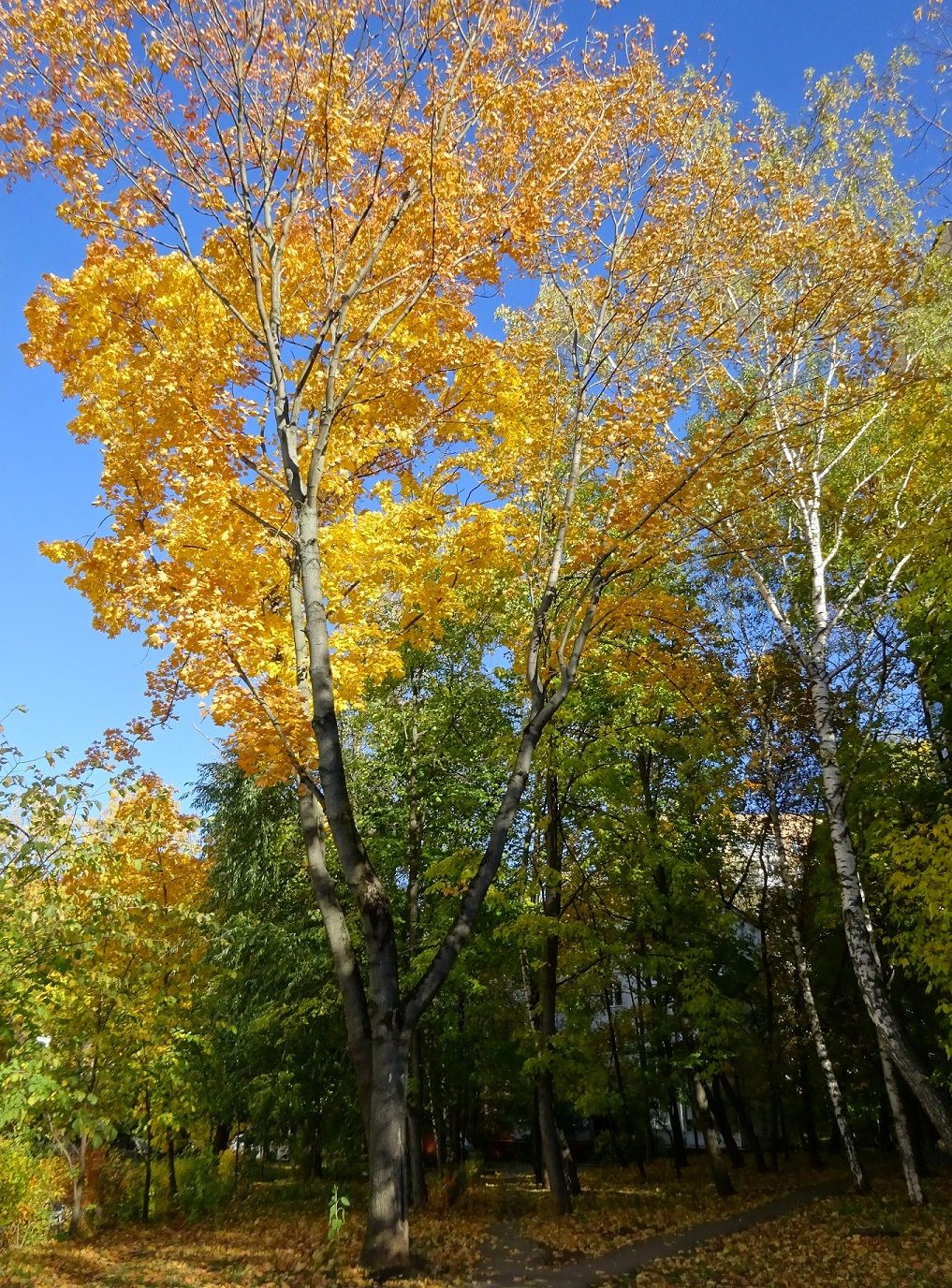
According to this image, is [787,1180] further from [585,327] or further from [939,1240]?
[585,327]

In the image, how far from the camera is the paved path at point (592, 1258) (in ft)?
26.1

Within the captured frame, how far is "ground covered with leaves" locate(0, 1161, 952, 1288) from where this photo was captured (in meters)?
6.60

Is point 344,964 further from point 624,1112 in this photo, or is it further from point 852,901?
point 624,1112

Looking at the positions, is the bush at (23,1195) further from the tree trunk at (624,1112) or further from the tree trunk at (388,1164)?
the tree trunk at (624,1112)

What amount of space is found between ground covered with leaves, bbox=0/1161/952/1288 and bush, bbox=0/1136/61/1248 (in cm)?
56

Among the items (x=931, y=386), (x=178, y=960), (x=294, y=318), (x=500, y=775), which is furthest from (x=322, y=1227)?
(x=931, y=386)

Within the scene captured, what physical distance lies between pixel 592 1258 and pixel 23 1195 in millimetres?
7683

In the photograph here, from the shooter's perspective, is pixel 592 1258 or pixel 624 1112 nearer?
pixel 592 1258

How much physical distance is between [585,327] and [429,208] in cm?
230

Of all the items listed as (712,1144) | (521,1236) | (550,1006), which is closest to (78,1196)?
(521,1236)

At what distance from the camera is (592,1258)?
367 inches

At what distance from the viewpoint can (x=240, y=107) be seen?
6.73m

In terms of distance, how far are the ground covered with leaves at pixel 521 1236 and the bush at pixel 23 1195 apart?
562 mm

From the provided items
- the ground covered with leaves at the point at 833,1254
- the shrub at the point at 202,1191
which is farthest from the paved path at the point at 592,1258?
the shrub at the point at 202,1191
